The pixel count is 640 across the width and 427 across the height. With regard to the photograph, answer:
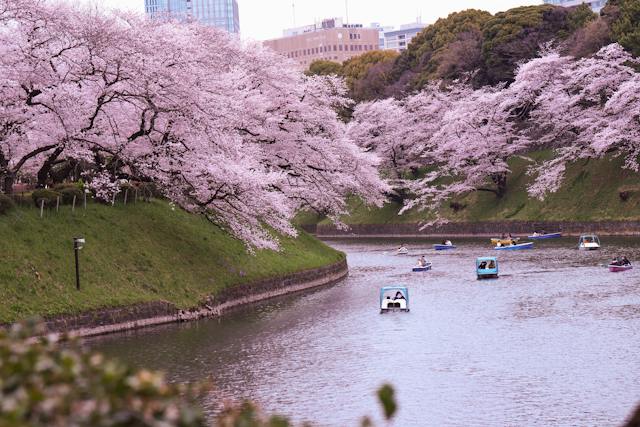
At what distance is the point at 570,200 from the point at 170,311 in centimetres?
5010

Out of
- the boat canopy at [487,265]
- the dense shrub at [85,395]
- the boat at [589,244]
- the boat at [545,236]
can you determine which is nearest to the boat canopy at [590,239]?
the boat at [589,244]

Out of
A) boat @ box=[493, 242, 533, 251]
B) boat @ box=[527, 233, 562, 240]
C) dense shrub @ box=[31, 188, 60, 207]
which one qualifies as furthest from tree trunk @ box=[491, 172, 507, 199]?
dense shrub @ box=[31, 188, 60, 207]

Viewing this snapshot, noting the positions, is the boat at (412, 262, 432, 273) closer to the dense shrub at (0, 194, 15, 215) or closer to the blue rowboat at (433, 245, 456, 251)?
the blue rowboat at (433, 245, 456, 251)

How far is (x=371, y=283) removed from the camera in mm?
54062

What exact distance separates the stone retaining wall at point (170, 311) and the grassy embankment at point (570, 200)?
31458 mm

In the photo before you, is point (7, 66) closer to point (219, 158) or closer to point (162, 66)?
point (162, 66)

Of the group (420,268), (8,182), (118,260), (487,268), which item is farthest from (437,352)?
(420,268)

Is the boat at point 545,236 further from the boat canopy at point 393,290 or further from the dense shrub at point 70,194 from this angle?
the dense shrub at point 70,194

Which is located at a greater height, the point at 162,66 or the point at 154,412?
the point at 162,66

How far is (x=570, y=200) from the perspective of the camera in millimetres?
81375

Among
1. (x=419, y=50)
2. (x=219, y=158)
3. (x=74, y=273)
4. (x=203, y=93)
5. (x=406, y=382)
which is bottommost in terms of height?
(x=406, y=382)

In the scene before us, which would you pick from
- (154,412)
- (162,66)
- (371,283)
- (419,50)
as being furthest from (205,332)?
(419,50)

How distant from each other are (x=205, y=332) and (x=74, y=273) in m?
5.53

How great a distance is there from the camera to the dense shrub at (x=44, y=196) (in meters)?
40.5
